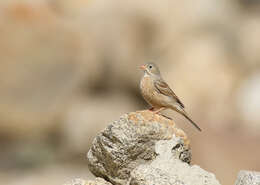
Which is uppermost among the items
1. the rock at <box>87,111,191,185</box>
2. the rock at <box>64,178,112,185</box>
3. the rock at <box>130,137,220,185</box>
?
the rock at <box>87,111,191,185</box>

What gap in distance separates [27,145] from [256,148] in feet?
27.7

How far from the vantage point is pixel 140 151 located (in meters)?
9.79

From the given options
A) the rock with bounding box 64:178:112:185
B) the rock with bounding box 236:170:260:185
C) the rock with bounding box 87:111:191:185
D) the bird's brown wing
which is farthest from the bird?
the rock with bounding box 236:170:260:185

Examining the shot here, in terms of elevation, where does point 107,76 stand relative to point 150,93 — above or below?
above

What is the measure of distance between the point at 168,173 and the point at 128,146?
2.30 feet

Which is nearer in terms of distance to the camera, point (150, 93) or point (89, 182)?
point (89, 182)

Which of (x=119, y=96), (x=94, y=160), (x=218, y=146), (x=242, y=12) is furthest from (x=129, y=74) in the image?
(x=94, y=160)

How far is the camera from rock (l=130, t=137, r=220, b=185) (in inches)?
354

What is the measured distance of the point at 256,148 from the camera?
30.7m

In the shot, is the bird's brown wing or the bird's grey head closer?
the bird's brown wing

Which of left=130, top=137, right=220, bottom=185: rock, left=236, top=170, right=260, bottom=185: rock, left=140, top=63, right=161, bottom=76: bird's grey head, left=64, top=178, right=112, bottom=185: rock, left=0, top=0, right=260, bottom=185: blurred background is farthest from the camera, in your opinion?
left=0, top=0, right=260, bottom=185: blurred background

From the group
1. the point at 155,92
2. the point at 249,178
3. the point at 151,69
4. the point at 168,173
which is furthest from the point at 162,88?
the point at 249,178

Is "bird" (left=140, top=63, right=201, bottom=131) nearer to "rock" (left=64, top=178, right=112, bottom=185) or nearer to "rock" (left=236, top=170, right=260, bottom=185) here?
Result: "rock" (left=64, top=178, right=112, bottom=185)

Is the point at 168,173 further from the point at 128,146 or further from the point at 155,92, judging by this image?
the point at 155,92
